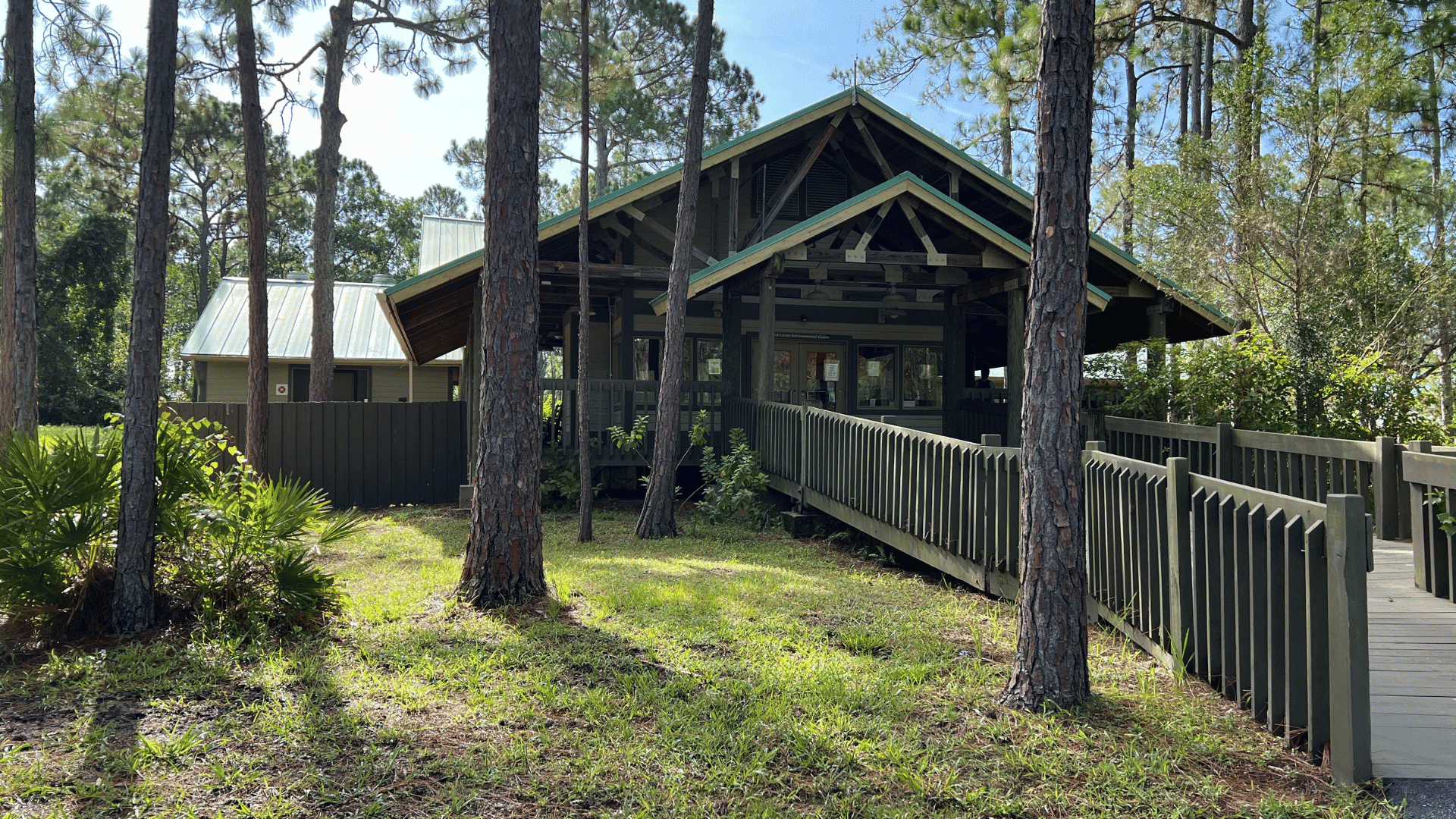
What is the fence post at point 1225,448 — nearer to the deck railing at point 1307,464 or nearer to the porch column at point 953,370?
the deck railing at point 1307,464

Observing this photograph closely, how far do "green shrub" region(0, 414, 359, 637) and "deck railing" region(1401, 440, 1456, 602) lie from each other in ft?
24.1

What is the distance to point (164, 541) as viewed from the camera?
5684mm

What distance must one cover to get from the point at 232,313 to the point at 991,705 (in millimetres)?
26800

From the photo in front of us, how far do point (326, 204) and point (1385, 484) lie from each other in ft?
63.8


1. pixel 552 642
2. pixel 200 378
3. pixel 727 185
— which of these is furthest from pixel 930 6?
pixel 200 378

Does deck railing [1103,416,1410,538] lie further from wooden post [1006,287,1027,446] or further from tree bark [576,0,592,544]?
tree bark [576,0,592,544]

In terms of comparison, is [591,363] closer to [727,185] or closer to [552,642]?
[727,185]

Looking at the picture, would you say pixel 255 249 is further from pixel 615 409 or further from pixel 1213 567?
pixel 1213 567

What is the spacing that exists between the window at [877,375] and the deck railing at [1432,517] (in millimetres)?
10091

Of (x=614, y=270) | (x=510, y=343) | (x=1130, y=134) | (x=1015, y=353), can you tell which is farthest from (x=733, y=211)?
(x=1130, y=134)

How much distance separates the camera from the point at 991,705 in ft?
13.9

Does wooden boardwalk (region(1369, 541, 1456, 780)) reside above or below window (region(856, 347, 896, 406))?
below

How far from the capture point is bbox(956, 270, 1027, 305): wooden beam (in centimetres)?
1239

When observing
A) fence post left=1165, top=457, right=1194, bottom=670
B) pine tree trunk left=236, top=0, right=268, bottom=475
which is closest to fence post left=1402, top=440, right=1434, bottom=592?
fence post left=1165, top=457, right=1194, bottom=670
